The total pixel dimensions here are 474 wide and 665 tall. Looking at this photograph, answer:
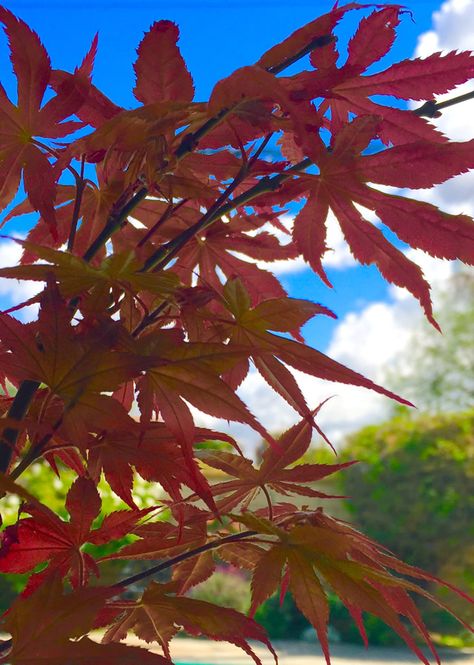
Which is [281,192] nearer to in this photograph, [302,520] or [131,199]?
[131,199]

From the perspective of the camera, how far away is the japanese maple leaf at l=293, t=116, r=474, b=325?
48cm

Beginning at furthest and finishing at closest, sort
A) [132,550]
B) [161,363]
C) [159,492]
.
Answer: [159,492]
[132,550]
[161,363]

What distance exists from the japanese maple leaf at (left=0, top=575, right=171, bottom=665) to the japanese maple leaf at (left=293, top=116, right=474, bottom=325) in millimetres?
272

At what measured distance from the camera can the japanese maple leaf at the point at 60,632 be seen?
41 centimetres

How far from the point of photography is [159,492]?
692 cm

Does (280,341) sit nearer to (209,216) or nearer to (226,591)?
(209,216)

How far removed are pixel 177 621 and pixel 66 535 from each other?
0.33 feet

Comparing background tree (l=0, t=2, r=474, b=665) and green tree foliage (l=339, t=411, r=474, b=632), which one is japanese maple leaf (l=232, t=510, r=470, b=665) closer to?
background tree (l=0, t=2, r=474, b=665)

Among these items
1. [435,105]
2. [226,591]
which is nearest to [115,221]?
[435,105]

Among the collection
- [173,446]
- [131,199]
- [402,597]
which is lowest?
[402,597]

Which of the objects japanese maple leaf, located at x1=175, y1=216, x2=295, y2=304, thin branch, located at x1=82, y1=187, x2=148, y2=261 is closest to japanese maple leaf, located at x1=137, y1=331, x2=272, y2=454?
thin branch, located at x1=82, y1=187, x2=148, y2=261

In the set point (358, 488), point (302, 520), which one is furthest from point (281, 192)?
point (358, 488)

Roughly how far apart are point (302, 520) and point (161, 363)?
0.15 metres

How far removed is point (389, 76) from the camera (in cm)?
52
